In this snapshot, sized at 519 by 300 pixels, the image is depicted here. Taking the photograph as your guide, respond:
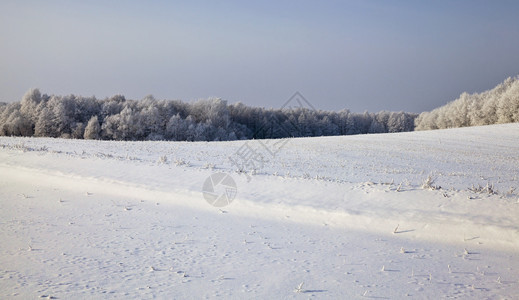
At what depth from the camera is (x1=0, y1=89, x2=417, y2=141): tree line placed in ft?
199

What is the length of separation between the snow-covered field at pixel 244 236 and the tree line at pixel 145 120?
5166 cm

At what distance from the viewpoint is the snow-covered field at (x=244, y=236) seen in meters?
5.79

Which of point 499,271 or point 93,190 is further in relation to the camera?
point 93,190

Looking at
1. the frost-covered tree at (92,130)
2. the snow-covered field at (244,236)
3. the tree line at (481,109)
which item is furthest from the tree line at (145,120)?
the snow-covered field at (244,236)

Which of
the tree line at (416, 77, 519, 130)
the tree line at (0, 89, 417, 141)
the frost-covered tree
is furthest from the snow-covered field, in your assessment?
the tree line at (0, 89, 417, 141)

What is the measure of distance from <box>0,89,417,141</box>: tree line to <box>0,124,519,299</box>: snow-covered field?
169 ft

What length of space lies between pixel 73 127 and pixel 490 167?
65058 millimetres

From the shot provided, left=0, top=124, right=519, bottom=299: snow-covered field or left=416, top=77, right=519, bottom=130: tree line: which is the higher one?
left=416, top=77, right=519, bottom=130: tree line

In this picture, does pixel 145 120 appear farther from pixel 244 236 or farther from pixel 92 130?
pixel 244 236

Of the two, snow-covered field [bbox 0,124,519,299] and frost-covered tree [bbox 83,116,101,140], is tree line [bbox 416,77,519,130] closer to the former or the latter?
snow-covered field [bbox 0,124,519,299]

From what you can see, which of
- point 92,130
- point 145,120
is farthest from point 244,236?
point 145,120

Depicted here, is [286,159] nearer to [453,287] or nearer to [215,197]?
[215,197]

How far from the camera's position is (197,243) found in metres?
7.68

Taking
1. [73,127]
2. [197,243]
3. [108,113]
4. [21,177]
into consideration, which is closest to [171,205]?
[197,243]
